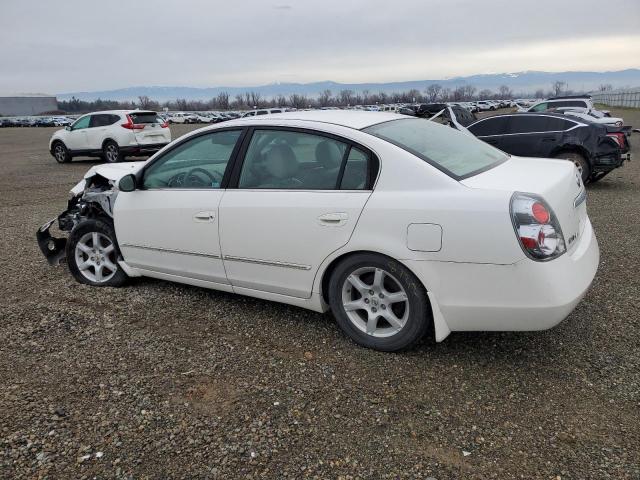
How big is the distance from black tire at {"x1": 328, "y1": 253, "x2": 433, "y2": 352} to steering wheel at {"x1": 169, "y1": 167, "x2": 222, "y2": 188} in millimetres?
1246

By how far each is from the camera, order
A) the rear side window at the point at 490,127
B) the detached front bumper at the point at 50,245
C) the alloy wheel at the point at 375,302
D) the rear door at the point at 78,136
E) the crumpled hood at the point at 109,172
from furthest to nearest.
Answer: the rear door at the point at 78,136 < the rear side window at the point at 490,127 < the detached front bumper at the point at 50,245 < the crumpled hood at the point at 109,172 < the alloy wheel at the point at 375,302

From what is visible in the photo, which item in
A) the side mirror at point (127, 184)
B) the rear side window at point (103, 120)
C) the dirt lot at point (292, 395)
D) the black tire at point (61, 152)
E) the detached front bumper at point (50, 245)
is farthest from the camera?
the black tire at point (61, 152)

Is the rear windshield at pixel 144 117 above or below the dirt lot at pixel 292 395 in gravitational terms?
above

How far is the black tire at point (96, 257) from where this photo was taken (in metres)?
4.72

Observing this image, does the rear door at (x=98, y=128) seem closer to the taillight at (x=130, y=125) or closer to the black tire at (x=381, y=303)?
the taillight at (x=130, y=125)

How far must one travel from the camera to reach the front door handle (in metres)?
3.84

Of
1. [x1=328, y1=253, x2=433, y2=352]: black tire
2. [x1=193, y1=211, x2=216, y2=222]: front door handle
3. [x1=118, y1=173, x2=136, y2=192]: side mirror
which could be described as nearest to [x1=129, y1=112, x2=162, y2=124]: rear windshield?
[x1=118, y1=173, x2=136, y2=192]: side mirror

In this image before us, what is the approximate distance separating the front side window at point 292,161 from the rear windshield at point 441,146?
316 millimetres

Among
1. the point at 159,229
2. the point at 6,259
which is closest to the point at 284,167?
the point at 159,229

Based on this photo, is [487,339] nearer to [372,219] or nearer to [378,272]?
[378,272]

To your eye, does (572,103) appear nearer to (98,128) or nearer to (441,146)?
(98,128)

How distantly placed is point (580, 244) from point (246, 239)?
2.22 meters

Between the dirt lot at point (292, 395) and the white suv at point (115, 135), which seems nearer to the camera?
the dirt lot at point (292, 395)

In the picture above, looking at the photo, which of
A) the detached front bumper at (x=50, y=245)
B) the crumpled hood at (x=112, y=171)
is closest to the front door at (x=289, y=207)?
the crumpled hood at (x=112, y=171)
